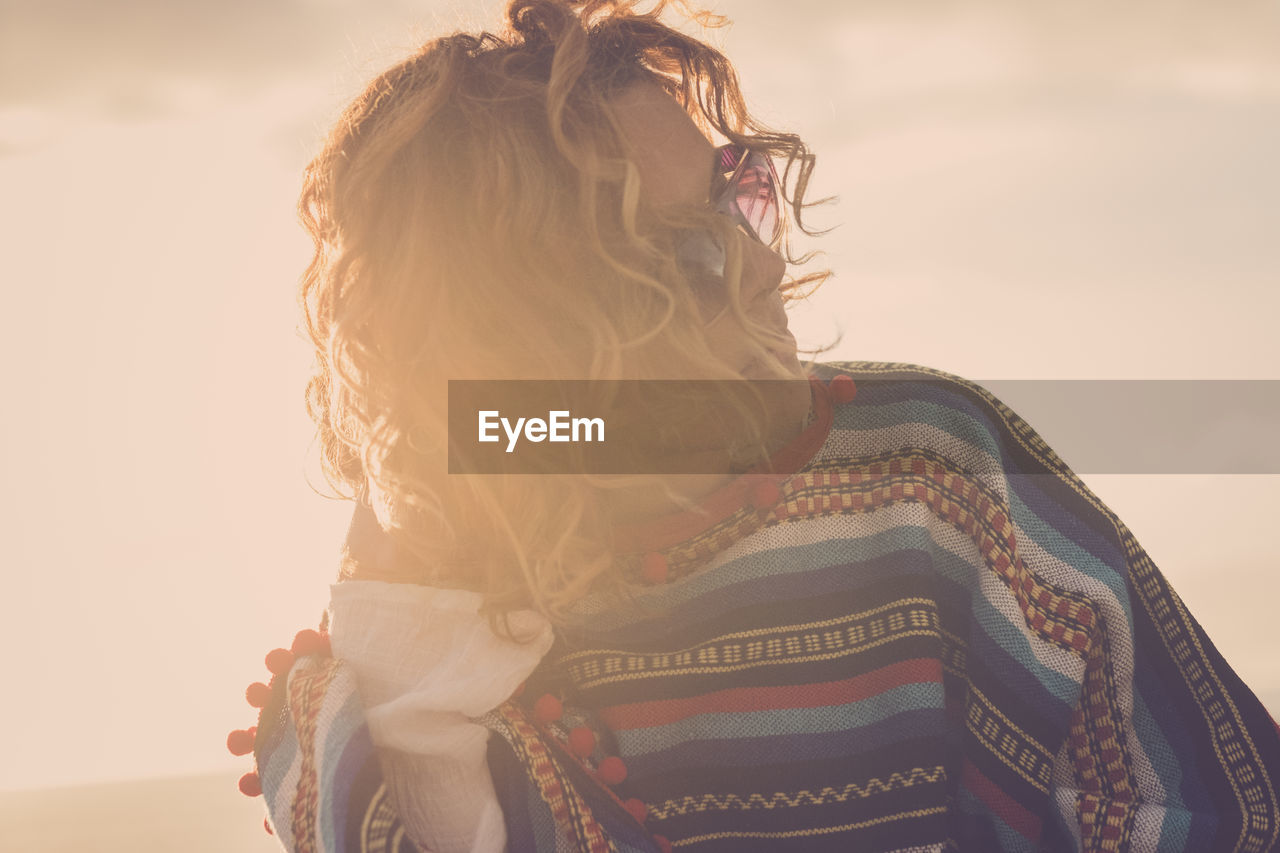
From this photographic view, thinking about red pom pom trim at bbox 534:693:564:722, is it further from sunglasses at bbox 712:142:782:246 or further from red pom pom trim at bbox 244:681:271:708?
sunglasses at bbox 712:142:782:246

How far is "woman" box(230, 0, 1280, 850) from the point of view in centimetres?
186

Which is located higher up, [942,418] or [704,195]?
[704,195]

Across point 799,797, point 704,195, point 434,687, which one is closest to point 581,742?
point 434,687

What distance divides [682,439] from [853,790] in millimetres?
738

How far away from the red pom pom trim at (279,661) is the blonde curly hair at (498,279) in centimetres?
33

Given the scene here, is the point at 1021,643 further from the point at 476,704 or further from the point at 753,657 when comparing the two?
the point at 476,704

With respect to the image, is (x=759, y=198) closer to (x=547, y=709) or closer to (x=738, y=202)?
(x=738, y=202)

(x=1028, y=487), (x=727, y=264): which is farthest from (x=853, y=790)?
(x=727, y=264)

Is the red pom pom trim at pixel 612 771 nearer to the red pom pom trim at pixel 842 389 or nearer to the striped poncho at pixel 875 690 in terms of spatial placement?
the striped poncho at pixel 875 690

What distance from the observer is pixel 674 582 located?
6.75 feet

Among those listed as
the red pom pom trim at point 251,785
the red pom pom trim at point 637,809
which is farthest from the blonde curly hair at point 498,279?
the red pom pom trim at point 251,785

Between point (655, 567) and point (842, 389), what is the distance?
528 mm

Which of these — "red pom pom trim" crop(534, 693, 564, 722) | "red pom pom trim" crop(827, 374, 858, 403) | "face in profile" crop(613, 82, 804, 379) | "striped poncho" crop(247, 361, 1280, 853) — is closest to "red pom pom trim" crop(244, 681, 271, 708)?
"striped poncho" crop(247, 361, 1280, 853)

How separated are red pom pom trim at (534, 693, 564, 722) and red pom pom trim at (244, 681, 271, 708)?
0.55 metres
